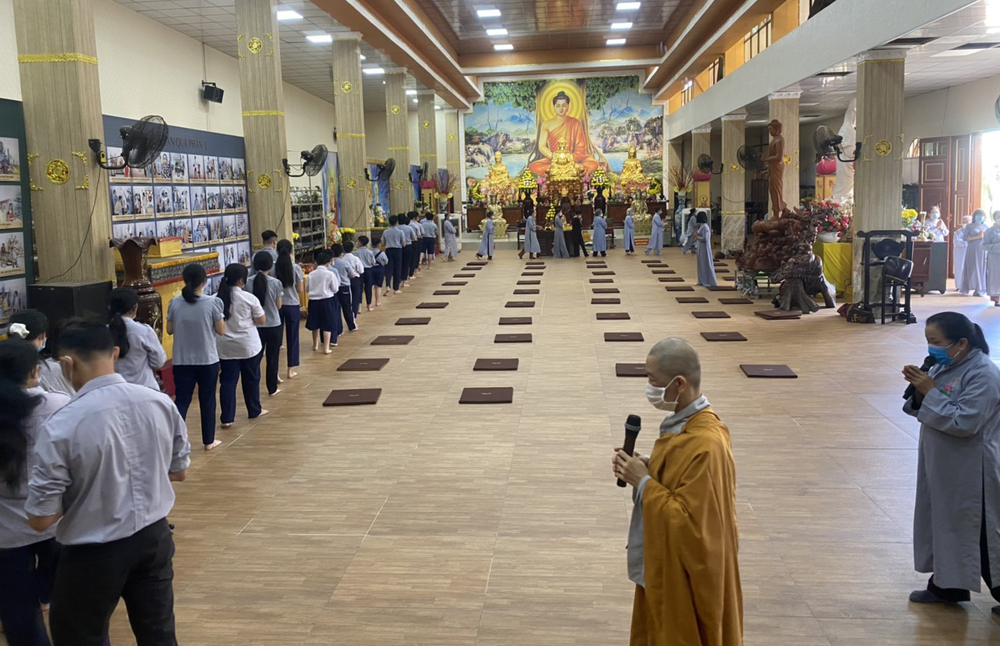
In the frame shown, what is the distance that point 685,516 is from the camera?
2.81 m

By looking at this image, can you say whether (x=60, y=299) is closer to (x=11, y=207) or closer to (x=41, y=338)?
(x=11, y=207)

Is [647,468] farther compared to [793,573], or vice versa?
[793,573]

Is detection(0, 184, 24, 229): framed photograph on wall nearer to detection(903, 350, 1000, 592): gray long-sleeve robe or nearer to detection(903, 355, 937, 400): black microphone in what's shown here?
detection(903, 355, 937, 400): black microphone

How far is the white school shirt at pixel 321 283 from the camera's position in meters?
10.7

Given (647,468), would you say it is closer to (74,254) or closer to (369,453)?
(369,453)

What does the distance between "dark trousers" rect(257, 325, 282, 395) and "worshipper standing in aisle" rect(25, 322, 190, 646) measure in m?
5.52

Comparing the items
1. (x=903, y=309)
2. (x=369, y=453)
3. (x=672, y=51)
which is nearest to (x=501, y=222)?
(x=672, y=51)

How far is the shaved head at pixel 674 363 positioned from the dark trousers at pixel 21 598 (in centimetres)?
263

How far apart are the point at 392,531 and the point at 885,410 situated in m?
4.89

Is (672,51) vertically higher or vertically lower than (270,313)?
higher

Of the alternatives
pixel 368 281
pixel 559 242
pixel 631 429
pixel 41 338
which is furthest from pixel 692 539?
pixel 559 242

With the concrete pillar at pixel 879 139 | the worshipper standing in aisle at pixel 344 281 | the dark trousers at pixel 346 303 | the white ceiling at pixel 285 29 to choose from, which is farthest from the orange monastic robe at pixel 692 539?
the white ceiling at pixel 285 29

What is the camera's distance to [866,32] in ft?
39.9

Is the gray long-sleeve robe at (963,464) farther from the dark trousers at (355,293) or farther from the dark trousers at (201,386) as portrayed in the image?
the dark trousers at (355,293)
